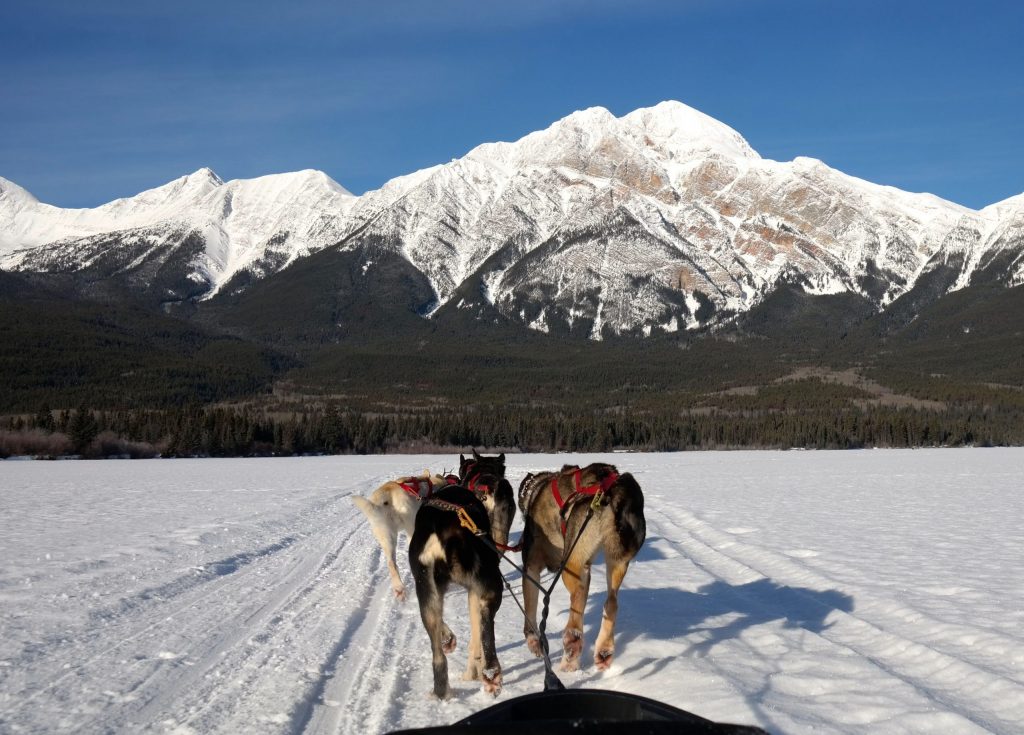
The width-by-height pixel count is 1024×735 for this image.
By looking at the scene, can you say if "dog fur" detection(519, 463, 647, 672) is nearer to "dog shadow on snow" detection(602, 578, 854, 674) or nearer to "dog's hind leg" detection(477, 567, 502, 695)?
"dog shadow on snow" detection(602, 578, 854, 674)

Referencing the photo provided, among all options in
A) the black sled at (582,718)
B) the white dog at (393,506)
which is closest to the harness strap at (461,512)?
the black sled at (582,718)

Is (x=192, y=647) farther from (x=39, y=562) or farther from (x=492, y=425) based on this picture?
(x=492, y=425)

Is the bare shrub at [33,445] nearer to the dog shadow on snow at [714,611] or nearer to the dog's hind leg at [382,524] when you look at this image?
the dog's hind leg at [382,524]

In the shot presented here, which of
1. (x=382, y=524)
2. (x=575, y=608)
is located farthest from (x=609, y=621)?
(x=382, y=524)

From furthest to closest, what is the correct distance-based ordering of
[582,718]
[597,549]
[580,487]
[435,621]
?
[580,487]
[597,549]
[435,621]
[582,718]

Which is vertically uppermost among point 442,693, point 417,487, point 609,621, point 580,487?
point 580,487

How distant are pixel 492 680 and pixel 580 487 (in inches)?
80.9

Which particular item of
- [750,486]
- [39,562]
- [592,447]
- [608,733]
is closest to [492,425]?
[592,447]

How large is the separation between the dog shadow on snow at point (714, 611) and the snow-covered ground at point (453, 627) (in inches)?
2.0

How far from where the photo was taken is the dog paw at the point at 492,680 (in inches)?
281

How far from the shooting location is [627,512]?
26.1ft

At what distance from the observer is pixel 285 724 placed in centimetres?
657

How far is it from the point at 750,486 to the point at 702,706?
32521 millimetres

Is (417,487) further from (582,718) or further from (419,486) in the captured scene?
(582,718)
